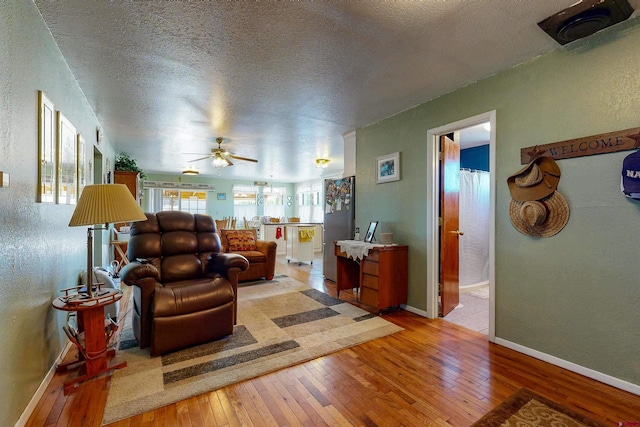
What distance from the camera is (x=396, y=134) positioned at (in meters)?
3.54

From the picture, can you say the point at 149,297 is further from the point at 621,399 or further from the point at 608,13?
the point at 608,13

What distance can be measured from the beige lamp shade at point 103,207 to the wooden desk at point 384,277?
228 cm

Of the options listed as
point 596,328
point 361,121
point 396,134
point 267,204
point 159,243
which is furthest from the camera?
point 267,204

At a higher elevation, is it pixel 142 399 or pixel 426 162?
pixel 426 162

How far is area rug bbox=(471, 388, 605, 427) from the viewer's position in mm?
1521

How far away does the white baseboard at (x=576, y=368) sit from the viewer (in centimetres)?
180

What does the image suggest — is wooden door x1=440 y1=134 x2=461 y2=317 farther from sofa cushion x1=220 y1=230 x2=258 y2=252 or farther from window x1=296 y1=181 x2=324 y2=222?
window x1=296 y1=181 x2=324 y2=222

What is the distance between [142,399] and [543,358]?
9.31ft

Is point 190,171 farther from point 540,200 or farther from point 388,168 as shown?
point 540,200

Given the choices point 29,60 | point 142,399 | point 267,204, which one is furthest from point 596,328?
point 267,204

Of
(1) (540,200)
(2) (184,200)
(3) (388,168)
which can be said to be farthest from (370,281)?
(2) (184,200)

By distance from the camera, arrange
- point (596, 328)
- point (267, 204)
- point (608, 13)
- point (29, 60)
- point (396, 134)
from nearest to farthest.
→ 1. point (29, 60)
2. point (608, 13)
3. point (596, 328)
4. point (396, 134)
5. point (267, 204)

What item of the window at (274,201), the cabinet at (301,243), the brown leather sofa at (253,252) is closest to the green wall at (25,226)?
the brown leather sofa at (253,252)

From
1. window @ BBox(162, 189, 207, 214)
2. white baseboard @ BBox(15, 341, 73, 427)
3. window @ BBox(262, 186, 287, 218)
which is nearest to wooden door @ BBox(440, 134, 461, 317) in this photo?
white baseboard @ BBox(15, 341, 73, 427)
